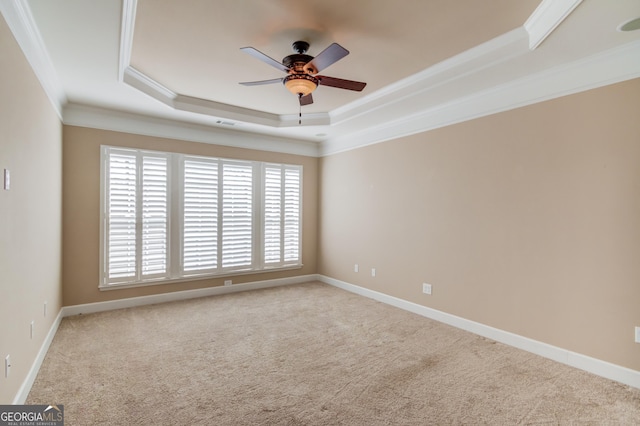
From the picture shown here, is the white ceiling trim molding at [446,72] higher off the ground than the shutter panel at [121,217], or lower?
higher

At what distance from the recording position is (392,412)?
2.28 metres

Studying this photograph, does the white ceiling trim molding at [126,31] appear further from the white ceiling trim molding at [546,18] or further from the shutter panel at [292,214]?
the shutter panel at [292,214]

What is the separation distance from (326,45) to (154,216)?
Result: 138 inches

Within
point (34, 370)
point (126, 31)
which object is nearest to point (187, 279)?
point (34, 370)

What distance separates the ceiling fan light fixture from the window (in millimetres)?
2807

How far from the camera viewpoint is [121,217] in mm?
4535

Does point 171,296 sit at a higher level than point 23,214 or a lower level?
lower

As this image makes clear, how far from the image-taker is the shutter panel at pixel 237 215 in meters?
5.44

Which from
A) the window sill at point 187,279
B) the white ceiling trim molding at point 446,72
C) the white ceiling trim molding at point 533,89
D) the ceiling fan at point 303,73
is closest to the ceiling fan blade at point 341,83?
the ceiling fan at point 303,73

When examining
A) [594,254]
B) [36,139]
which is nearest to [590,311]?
[594,254]

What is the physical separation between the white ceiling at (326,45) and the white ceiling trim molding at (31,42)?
0.01 meters

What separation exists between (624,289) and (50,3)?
4.79m

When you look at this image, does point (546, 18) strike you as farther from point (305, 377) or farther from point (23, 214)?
point (23, 214)

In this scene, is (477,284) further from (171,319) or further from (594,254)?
(171,319)
